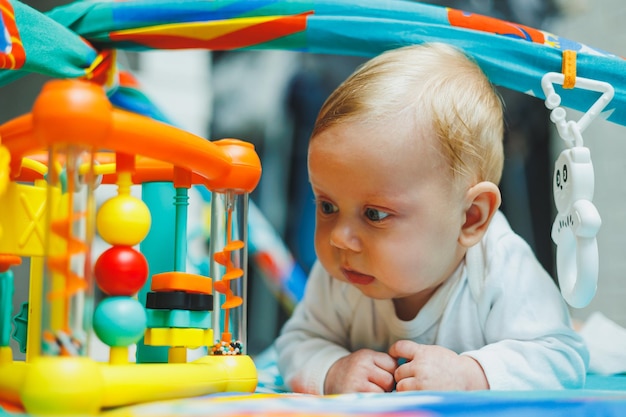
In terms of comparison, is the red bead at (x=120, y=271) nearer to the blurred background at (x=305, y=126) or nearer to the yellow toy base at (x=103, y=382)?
the yellow toy base at (x=103, y=382)

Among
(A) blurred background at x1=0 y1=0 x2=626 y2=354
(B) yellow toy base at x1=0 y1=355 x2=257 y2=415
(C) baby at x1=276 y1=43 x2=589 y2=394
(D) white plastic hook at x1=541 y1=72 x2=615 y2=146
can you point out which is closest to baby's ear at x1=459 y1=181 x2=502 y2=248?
(C) baby at x1=276 y1=43 x2=589 y2=394

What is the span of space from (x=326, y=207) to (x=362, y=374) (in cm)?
20

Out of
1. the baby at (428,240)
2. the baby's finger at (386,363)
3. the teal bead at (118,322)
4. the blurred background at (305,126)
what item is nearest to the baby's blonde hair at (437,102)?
the baby at (428,240)

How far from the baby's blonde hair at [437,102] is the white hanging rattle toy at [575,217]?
8cm

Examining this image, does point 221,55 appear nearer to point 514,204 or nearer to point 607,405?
point 514,204

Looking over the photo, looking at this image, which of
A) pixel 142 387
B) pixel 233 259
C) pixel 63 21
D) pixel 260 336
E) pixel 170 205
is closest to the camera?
pixel 142 387

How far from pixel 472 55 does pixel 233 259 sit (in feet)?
1.41

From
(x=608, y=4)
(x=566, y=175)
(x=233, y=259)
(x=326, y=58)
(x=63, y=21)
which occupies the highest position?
(x=608, y=4)

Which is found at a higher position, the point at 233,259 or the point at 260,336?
the point at 233,259

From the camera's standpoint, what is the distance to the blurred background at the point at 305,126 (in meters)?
1.72

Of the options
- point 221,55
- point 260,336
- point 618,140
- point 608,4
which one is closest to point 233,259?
point 260,336

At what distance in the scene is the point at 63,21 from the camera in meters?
0.97

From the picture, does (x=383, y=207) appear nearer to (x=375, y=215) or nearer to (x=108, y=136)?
(x=375, y=215)

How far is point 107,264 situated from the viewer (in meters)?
0.55
